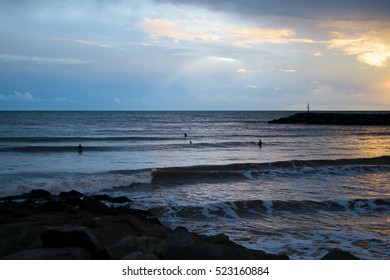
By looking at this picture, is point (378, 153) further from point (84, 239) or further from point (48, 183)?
point (84, 239)

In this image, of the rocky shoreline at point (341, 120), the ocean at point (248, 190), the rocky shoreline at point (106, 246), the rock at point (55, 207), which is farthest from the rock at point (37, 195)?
the rocky shoreline at point (341, 120)

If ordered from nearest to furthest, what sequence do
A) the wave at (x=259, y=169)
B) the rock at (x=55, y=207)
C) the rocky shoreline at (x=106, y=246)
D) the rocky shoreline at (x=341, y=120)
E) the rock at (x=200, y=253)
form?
1. the rocky shoreline at (x=106, y=246)
2. the rock at (x=200, y=253)
3. the rock at (x=55, y=207)
4. the wave at (x=259, y=169)
5. the rocky shoreline at (x=341, y=120)

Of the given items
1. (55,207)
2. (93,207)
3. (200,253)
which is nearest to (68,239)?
(200,253)

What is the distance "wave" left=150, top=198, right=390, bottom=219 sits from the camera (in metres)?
12.2

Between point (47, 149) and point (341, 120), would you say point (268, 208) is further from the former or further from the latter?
point (341, 120)

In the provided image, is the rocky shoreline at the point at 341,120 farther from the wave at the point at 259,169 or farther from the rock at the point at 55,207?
the rock at the point at 55,207

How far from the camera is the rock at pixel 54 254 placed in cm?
499

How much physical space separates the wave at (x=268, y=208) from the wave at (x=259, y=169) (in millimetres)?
5284

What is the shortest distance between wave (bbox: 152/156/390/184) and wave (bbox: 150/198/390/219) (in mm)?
5284

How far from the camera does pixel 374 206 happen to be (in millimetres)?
13008

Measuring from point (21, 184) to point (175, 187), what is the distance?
6.24 meters

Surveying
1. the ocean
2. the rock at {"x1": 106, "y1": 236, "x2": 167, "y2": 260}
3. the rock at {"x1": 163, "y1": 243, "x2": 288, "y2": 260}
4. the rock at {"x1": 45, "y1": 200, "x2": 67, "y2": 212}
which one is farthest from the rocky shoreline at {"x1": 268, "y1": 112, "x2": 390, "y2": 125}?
the rock at {"x1": 106, "y1": 236, "x2": 167, "y2": 260}

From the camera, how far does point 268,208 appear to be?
41.9 ft

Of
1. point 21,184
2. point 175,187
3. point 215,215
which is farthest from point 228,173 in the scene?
point 21,184
